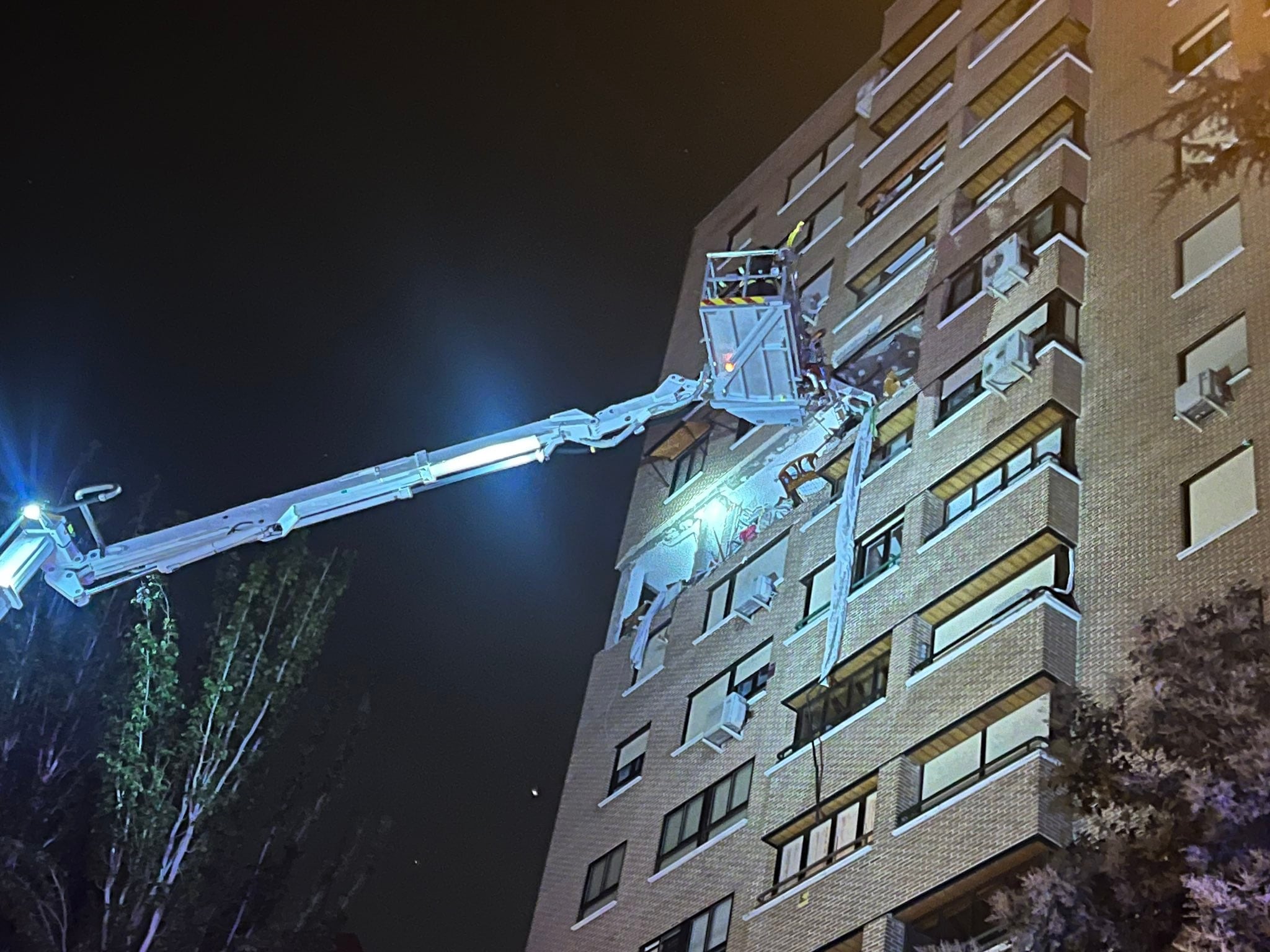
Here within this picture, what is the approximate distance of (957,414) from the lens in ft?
77.0

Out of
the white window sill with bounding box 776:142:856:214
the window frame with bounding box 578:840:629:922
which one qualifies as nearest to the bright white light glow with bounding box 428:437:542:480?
the window frame with bounding box 578:840:629:922

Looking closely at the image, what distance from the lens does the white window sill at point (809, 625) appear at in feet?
77.5

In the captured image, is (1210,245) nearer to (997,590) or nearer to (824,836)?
(997,590)

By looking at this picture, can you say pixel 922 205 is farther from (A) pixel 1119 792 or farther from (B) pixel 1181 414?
(A) pixel 1119 792

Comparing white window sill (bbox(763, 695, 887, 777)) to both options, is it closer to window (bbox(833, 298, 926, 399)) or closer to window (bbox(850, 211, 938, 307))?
window (bbox(833, 298, 926, 399))

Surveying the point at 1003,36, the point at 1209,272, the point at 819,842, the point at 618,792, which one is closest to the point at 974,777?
the point at 819,842

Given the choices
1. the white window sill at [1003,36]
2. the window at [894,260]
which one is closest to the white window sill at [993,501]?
the window at [894,260]

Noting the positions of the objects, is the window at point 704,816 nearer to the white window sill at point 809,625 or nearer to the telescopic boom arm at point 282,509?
the white window sill at point 809,625

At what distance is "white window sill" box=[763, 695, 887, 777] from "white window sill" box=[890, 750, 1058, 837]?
2433mm

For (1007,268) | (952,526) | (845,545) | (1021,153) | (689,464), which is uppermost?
(1021,153)

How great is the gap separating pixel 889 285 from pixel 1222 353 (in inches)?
453

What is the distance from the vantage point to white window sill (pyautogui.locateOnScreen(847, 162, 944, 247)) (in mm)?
32219

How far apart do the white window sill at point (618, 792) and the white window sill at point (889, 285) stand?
1101cm

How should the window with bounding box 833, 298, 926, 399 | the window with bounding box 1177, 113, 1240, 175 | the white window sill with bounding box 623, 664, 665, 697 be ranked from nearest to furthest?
the window with bounding box 1177, 113, 1240, 175
the window with bounding box 833, 298, 926, 399
the white window sill with bounding box 623, 664, 665, 697
